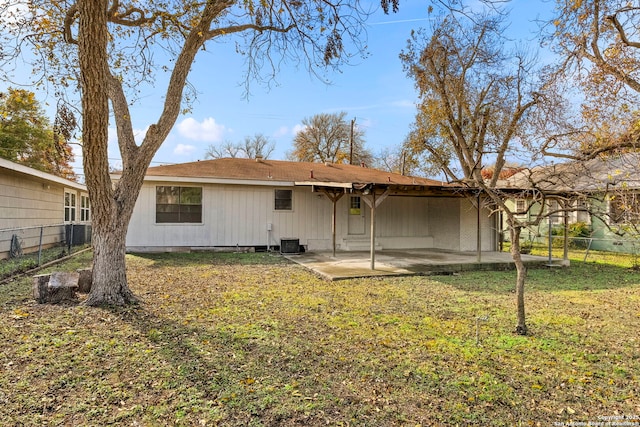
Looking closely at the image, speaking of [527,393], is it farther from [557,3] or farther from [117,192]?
[557,3]

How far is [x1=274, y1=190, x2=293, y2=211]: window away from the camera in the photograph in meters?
12.5

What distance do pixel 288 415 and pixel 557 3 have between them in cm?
772

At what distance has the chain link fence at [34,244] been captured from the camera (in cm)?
789

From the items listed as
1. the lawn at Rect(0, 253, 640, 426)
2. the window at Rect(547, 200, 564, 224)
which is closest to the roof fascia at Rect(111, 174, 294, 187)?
the lawn at Rect(0, 253, 640, 426)

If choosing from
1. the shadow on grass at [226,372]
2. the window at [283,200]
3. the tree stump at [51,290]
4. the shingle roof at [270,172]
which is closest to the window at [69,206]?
the shingle roof at [270,172]

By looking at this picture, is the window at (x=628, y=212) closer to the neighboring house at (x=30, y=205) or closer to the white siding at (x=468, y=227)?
the white siding at (x=468, y=227)

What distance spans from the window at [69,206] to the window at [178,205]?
5.67 m

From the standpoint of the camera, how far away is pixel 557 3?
6.28 m

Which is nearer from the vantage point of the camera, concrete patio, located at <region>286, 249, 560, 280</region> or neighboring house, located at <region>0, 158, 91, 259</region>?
concrete patio, located at <region>286, 249, 560, 280</region>

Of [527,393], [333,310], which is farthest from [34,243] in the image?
[527,393]

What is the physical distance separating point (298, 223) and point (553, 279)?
766cm

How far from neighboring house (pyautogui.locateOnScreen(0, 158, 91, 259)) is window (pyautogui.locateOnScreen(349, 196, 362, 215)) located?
29.1 feet

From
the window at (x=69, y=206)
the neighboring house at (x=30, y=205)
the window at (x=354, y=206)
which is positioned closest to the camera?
the neighboring house at (x=30, y=205)

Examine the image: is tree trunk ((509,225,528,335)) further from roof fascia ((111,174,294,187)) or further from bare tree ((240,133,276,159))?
bare tree ((240,133,276,159))
